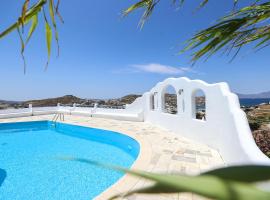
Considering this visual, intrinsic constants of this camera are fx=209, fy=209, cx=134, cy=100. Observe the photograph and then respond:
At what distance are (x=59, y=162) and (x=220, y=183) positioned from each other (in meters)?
7.49

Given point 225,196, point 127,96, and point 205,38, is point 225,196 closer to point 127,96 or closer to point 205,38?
point 205,38

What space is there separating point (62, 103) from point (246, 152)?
65.5 ft

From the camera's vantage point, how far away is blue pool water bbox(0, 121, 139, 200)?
5.19 metres

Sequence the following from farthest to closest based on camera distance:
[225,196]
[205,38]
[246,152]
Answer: [246,152] < [205,38] < [225,196]

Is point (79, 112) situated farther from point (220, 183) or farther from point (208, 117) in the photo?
point (220, 183)

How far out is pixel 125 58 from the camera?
2992cm

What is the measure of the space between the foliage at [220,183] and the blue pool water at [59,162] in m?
2.03

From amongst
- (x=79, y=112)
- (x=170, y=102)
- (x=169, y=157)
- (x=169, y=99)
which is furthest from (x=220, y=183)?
(x=79, y=112)

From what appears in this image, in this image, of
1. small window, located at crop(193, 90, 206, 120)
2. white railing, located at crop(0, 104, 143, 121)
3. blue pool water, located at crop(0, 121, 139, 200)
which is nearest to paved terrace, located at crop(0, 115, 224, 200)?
blue pool water, located at crop(0, 121, 139, 200)

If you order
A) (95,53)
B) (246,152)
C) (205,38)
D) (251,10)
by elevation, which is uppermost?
(95,53)

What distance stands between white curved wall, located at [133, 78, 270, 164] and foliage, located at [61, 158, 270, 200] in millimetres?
3441

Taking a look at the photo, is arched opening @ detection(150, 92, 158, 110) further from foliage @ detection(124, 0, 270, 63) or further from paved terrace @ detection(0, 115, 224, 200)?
foliage @ detection(124, 0, 270, 63)

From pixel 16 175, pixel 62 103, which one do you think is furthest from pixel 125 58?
pixel 16 175

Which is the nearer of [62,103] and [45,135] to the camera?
[45,135]
